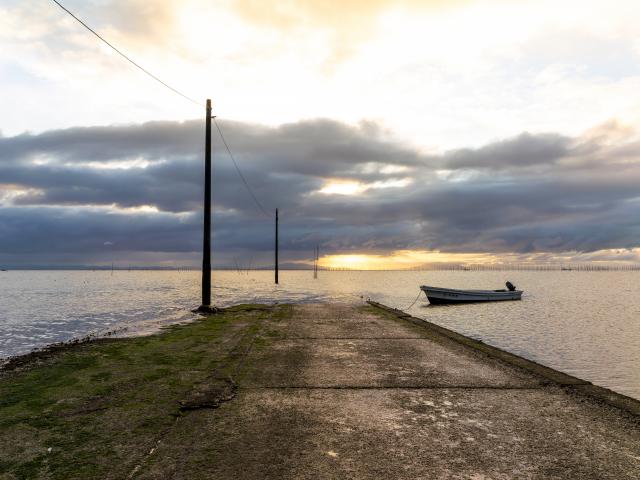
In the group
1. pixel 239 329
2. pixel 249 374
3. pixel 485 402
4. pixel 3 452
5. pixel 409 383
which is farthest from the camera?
pixel 239 329

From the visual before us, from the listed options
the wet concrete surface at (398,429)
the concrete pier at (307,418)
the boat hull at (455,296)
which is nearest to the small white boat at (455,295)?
the boat hull at (455,296)

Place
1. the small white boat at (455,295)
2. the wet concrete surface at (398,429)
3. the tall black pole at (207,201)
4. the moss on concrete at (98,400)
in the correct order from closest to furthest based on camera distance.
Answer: the wet concrete surface at (398,429) → the moss on concrete at (98,400) → the tall black pole at (207,201) → the small white boat at (455,295)

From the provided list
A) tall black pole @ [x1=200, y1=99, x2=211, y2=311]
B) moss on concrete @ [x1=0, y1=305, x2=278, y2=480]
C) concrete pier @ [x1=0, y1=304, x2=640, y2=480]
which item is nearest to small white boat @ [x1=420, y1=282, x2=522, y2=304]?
tall black pole @ [x1=200, y1=99, x2=211, y2=311]

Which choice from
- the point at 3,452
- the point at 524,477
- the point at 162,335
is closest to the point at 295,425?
the point at 524,477

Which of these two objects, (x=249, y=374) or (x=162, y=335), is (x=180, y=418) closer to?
(x=249, y=374)

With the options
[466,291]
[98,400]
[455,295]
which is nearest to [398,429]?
[98,400]

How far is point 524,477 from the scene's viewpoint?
4355 millimetres

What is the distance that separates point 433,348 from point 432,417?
6.36 m

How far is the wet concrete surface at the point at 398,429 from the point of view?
456 cm

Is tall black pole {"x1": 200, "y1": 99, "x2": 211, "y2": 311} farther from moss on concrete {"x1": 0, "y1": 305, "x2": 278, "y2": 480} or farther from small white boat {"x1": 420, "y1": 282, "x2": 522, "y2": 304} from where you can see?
small white boat {"x1": 420, "y1": 282, "x2": 522, "y2": 304}

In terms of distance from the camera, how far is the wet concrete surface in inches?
180

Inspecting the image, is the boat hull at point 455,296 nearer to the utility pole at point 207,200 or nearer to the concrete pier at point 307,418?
the utility pole at point 207,200

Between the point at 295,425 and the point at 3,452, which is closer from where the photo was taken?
the point at 3,452

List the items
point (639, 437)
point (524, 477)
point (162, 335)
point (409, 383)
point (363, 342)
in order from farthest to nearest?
point (162, 335), point (363, 342), point (409, 383), point (639, 437), point (524, 477)
